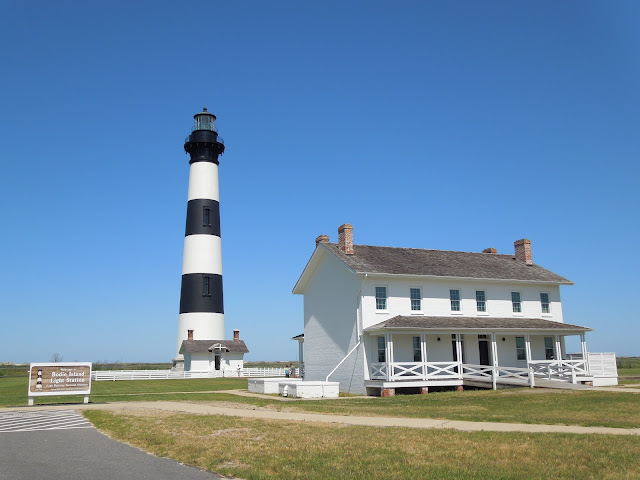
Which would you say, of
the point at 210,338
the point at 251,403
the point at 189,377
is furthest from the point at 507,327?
the point at 189,377

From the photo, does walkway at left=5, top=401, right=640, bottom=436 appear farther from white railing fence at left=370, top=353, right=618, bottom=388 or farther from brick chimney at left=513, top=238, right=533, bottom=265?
brick chimney at left=513, top=238, right=533, bottom=265

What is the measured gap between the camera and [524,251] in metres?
35.1

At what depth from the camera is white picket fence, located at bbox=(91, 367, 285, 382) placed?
159 ft

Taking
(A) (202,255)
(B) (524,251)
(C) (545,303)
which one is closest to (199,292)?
(A) (202,255)

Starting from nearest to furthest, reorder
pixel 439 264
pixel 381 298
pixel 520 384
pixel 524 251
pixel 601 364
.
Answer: pixel 520 384 → pixel 381 298 → pixel 601 364 → pixel 439 264 → pixel 524 251

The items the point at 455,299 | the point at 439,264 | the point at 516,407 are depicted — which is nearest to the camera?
the point at 516,407

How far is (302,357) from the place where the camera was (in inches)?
1430

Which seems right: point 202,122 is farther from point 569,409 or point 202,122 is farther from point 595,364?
point 569,409

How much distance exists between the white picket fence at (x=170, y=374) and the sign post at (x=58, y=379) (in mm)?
27360

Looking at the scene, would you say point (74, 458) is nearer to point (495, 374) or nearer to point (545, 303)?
point (495, 374)

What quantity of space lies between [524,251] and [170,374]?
3070cm

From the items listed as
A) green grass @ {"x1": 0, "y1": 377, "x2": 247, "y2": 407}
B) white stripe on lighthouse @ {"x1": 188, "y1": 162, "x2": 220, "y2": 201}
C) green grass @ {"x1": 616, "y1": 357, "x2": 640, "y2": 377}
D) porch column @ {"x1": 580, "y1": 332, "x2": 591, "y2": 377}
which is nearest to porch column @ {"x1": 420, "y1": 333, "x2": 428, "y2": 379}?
porch column @ {"x1": 580, "y1": 332, "x2": 591, "y2": 377}

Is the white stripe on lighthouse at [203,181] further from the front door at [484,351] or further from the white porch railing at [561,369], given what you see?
the white porch railing at [561,369]

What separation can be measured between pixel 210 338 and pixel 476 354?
953 inches
